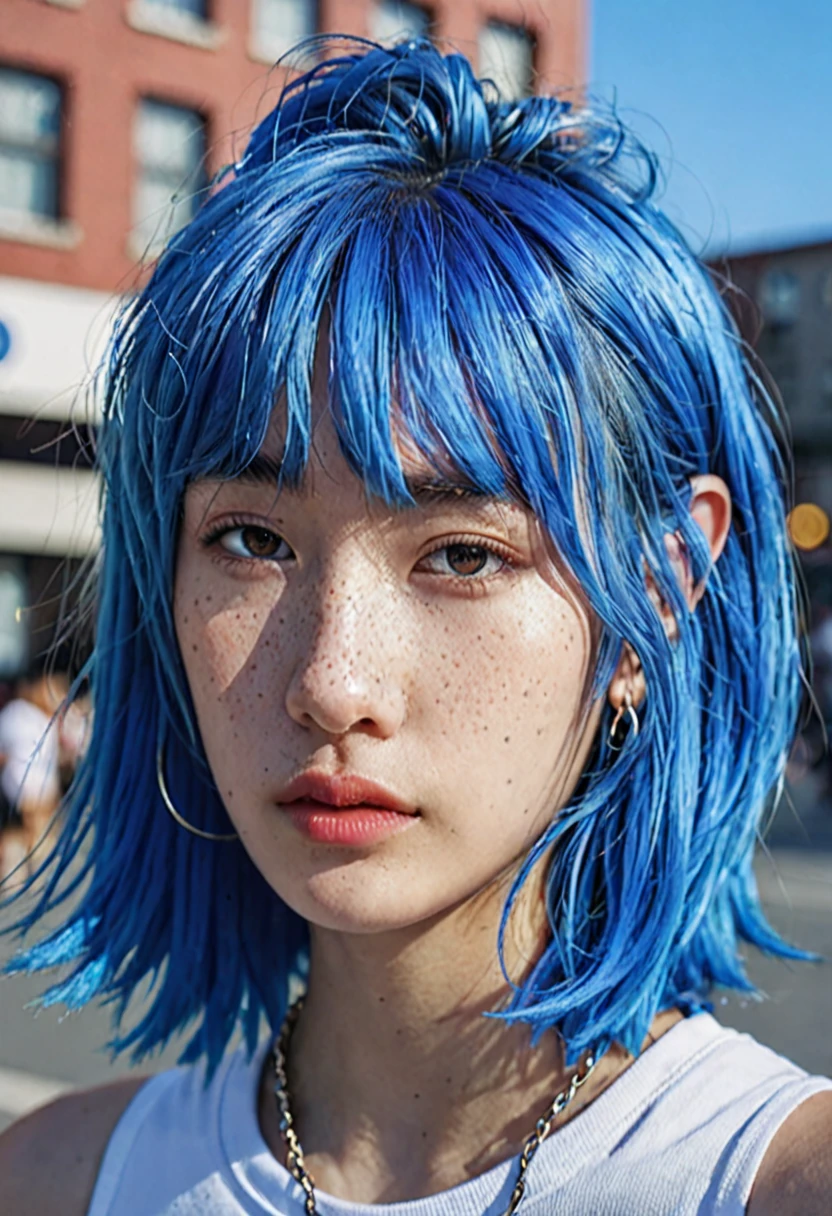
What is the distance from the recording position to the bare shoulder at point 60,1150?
1409 mm

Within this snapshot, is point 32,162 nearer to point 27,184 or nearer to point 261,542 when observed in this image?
point 27,184

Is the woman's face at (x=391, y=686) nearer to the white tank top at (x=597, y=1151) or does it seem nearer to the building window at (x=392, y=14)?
the white tank top at (x=597, y=1151)

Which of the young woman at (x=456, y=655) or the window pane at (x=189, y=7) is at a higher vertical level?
the window pane at (x=189, y=7)

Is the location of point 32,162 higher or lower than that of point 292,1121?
higher

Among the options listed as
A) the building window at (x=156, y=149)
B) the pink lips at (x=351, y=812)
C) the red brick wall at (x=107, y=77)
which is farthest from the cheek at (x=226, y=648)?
the building window at (x=156, y=149)

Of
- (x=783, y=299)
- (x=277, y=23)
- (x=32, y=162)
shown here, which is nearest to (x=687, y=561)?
(x=32, y=162)

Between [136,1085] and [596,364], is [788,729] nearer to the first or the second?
[596,364]

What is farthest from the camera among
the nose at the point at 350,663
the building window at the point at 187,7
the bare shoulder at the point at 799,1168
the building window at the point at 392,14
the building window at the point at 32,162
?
the building window at the point at 187,7

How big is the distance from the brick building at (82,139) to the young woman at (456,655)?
36.4ft

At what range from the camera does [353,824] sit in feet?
3.71

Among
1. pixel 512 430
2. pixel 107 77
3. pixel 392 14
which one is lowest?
pixel 512 430

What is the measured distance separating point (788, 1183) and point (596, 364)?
0.68 m

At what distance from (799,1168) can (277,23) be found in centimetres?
1471

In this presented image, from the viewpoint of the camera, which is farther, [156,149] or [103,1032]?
[156,149]
